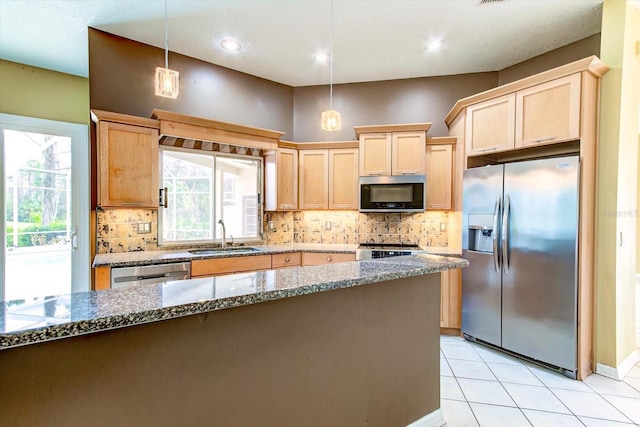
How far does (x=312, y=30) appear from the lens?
3.05m

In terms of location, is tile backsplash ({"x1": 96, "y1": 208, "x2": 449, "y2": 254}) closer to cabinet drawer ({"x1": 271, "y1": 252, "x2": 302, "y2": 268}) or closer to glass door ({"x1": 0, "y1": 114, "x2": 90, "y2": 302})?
cabinet drawer ({"x1": 271, "y1": 252, "x2": 302, "y2": 268})

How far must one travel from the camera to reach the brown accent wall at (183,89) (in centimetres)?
309

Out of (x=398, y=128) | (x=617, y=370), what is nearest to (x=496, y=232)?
(x=617, y=370)

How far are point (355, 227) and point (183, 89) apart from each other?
2678 millimetres

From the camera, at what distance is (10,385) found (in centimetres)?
82

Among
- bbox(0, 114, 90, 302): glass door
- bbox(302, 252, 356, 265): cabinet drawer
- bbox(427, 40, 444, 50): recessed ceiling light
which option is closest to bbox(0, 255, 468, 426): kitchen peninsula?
bbox(302, 252, 356, 265): cabinet drawer

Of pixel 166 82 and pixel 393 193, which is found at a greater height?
pixel 166 82

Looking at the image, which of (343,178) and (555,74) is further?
(343,178)

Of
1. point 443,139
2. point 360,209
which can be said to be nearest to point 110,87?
point 360,209

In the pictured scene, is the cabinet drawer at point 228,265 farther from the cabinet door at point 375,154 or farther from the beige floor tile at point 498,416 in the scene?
the beige floor tile at point 498,416

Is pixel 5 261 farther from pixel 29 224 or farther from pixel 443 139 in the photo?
pixel 443 139

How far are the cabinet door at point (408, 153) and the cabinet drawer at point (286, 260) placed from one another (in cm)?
154

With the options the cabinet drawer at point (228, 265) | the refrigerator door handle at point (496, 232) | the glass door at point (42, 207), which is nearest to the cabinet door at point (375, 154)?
the refrigerator door handle at point (496, 232)

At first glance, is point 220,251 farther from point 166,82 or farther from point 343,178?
point 166,82
